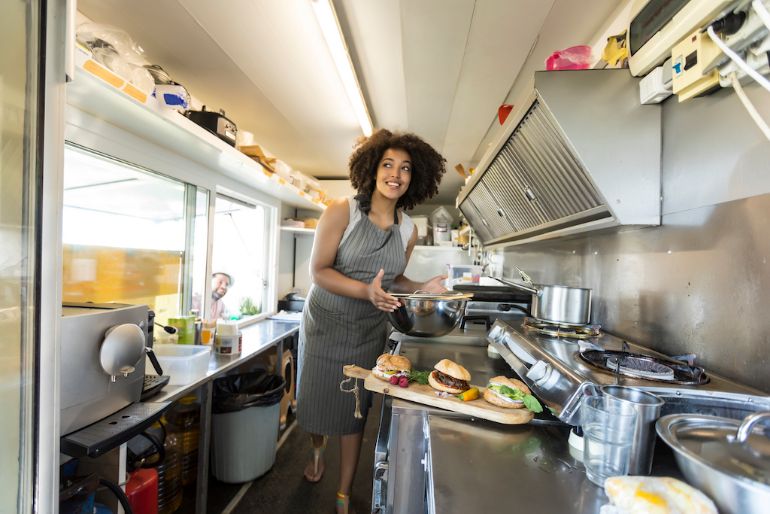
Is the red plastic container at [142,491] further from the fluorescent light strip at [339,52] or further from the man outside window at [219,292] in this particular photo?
the fluorescent light strip at [339,52]

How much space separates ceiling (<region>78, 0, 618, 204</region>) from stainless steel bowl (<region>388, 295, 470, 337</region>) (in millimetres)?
891

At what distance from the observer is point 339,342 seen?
1848 millimetres

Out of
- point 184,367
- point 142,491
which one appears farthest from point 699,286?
point 142,491

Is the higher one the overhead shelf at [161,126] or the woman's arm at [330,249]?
the overhead shelf at [161,126]

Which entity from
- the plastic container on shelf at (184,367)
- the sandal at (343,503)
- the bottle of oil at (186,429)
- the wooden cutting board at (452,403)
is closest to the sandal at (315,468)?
the sandal at (343,503)

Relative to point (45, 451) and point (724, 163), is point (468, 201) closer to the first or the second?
point (724, 163)

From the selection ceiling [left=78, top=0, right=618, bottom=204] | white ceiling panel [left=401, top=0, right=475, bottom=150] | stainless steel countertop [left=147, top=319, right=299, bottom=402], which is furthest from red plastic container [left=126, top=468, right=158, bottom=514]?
white ceiling panel [left=401, top=0, right=475, bottom=150]

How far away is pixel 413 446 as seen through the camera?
1.01m

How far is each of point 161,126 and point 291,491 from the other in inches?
82.4

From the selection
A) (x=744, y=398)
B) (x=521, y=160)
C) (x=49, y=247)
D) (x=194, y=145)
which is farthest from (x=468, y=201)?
(x=49, y=247)

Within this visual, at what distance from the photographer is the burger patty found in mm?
1109

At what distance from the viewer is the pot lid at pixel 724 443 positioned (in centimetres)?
53

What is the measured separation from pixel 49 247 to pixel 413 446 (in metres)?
1.00

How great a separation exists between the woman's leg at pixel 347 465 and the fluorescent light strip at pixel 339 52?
185cm
